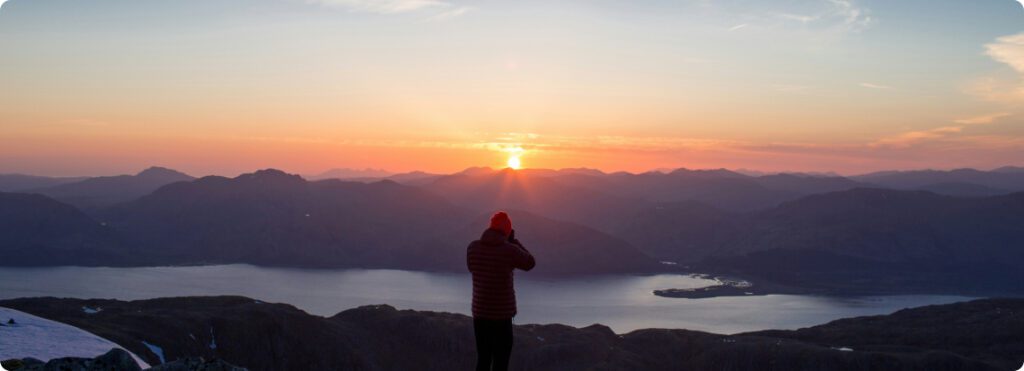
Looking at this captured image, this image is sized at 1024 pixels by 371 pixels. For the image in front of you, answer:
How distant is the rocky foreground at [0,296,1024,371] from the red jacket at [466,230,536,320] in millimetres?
70226

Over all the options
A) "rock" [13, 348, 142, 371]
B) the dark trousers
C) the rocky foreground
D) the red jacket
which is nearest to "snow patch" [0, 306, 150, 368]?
"rock" [13, 348, 142, 371]

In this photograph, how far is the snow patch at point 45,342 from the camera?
845 inches

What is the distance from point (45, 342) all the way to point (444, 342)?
93.5 m

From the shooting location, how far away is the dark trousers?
558 inches

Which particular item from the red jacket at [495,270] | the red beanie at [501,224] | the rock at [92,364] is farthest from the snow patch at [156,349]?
the red beanie at [501,224]

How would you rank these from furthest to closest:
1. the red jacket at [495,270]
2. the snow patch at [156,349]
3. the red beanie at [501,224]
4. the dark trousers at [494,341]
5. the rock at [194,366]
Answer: the snow patch at [156,349] < the dark trousers at [494,341] < the red beanie at [501,224] < the red jacket at [495,270] < the rock at [194,366]

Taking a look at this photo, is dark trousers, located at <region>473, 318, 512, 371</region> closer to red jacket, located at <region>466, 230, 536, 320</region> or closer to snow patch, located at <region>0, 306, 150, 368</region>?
red jacket, located at <region>466, 230, 536, 320</region>

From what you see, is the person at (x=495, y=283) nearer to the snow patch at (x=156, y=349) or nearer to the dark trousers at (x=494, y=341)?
the dark trousers at (x=494, y=341)

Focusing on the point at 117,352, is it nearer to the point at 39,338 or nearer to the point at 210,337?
the point at 39,338

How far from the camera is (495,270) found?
13859 millimetres

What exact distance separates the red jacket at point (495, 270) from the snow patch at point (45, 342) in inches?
417

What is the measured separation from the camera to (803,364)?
104 m

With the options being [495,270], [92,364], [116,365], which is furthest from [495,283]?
[92,364]

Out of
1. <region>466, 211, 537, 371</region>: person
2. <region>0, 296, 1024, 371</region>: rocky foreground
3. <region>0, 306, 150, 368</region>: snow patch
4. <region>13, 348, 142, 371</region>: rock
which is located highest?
<region>466, 211, 537, 371</region>: person
